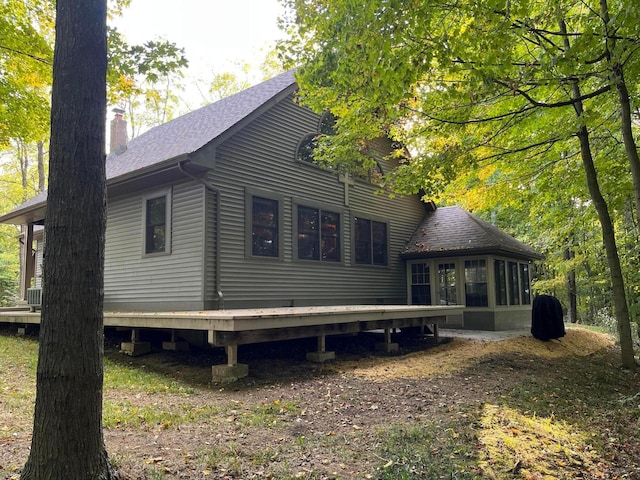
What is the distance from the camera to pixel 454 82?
25.5 feet

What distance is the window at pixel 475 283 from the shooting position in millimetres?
13539

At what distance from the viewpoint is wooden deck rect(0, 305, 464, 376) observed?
6371 millimetres

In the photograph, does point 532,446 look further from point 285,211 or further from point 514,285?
point 514,285

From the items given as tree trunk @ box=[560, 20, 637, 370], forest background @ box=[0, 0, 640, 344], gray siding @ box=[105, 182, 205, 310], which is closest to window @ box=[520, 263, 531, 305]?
forest background @ box=[0, 0, 640, 344]

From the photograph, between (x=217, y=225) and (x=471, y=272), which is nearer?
(x=217, y=225)

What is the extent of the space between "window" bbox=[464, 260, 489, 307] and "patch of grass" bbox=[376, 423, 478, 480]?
979 centimetres

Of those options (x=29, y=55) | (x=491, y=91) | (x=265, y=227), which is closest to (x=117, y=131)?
(x=29, y=55)

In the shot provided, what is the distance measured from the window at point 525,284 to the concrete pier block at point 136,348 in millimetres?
11957

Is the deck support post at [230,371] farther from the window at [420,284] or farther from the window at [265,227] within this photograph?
the window at [420,284]

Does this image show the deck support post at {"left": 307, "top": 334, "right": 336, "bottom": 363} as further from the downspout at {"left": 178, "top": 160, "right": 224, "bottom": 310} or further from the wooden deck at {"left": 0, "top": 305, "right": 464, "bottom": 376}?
the downspout at {"left": 178, "top": 160, "right": 224, "bottom": 310}

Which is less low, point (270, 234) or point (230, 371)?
point (270, 234)

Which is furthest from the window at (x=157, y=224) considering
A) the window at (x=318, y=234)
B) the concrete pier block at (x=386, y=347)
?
the concrete pier block at (x=386, y=347)

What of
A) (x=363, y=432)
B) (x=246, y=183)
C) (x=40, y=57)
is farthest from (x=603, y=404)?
(x=40, y=57)

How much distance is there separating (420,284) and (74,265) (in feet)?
43.5
